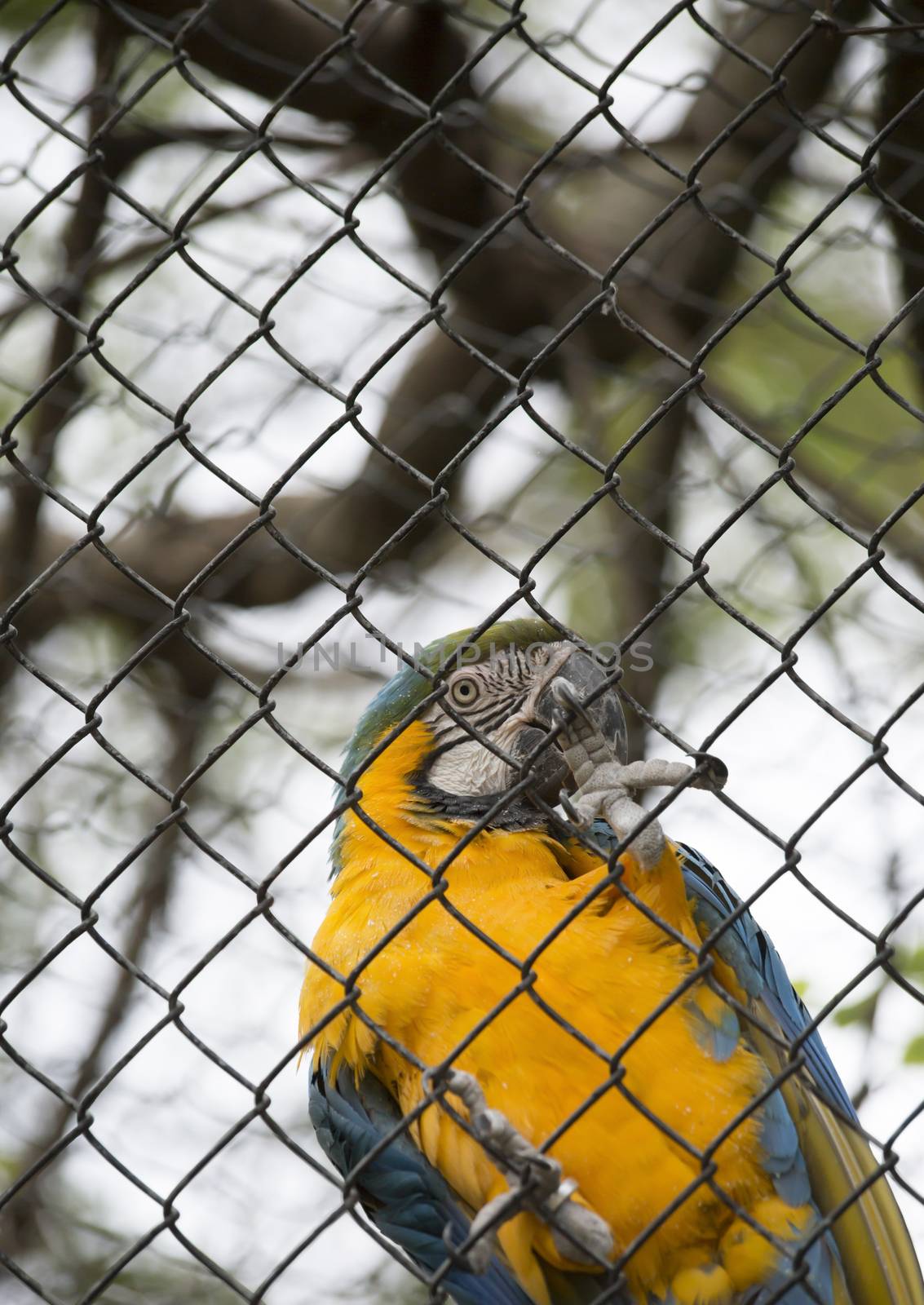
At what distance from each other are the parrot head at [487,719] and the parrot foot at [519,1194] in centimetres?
71

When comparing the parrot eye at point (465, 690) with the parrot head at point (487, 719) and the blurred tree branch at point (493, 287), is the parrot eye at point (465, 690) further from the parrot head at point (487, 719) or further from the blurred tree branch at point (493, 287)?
the blurred tree branch at point (493, 287)

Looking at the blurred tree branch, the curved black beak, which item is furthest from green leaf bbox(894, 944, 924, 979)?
the blurred tree branch

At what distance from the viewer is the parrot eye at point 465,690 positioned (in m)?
2.48

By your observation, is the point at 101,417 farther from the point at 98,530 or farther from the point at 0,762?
the point at 98,530

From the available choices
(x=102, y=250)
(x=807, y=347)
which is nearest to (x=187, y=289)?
(x=102, y=250)

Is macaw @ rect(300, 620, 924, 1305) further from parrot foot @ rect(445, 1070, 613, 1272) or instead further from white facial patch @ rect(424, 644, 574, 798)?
white facial patch @ rect(424, 644, 574, 798)

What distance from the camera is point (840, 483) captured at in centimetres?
340

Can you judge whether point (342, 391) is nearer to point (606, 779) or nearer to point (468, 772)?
point (468, 772)

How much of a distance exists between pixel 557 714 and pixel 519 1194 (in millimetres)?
901

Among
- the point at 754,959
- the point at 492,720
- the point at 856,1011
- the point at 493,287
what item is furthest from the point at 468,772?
the point at 493,287

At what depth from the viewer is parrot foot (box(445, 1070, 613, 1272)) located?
152 cm

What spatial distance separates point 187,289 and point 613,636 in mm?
1506

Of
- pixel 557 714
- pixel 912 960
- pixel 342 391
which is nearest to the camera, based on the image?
pixel 557 714

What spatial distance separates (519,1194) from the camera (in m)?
1.51
